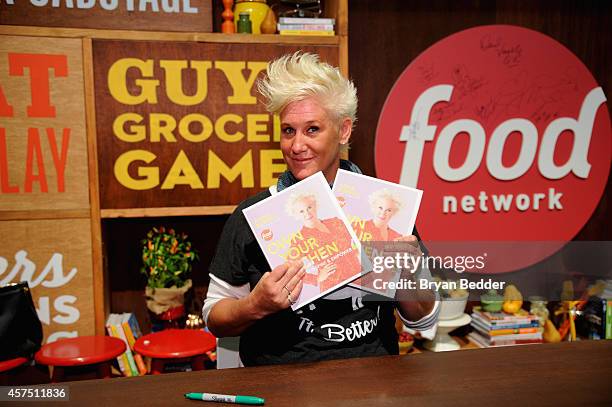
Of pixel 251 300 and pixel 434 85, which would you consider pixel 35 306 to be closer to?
pixel 251 300

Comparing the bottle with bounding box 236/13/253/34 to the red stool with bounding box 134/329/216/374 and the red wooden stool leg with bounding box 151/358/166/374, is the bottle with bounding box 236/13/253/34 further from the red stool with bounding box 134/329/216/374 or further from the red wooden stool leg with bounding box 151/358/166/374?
the red wooden stool leg with bounding box 151/358/166/374

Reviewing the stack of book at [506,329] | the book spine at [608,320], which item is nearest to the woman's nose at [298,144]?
the stack of book at [506,329]

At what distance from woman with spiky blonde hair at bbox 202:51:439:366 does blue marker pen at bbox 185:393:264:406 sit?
391 mm

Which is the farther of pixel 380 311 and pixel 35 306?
pixel 35 306

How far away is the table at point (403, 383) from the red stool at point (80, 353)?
104 centimetres

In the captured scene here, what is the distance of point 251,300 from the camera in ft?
4.43

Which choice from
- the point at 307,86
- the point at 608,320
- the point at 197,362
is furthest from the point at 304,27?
the point at 608,320

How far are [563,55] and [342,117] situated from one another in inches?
78.6

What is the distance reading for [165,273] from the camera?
2479 millimetres

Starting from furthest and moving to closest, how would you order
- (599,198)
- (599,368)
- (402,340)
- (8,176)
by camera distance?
(599,198) < (402,340) < (8,176) < (599,368)

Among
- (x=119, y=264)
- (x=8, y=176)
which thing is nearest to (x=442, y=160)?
(x=119, y=264)

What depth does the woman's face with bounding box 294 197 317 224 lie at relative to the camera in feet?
4.49

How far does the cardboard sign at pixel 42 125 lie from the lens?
2166 millimetres

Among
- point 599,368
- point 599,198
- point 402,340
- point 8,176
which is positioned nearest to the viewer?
point 599,368
